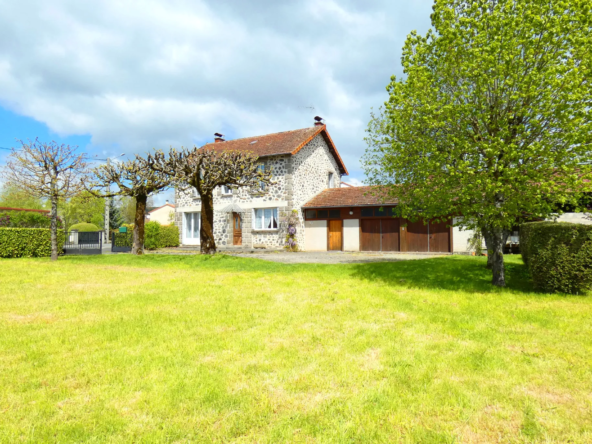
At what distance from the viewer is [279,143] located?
22375 millimetres

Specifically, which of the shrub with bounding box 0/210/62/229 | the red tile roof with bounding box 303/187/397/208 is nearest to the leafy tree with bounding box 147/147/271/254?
the red tile roof with bounding box 303/187/397/208

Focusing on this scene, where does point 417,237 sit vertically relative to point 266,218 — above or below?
below

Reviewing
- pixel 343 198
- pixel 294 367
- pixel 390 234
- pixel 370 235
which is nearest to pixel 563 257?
pixel 294 367

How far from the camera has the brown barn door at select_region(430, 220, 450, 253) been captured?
18891 millimetres

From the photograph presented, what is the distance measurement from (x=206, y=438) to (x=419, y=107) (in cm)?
773

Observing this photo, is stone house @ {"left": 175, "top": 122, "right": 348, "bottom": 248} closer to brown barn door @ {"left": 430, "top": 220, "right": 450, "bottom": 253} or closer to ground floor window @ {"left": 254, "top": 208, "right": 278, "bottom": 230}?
ground floor window @ {"left": 254, "top": 208, "right": 278, "bottom": 230}

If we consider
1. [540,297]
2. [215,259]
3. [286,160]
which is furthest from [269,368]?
[286,160]

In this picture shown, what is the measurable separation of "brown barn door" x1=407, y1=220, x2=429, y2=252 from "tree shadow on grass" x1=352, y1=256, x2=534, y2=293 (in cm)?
732

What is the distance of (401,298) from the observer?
7133 mm

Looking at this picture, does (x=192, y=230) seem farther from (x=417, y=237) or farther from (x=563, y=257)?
(x=563, y=257)

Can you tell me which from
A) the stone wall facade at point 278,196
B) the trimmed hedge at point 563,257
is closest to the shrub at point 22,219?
the stone wall facade at point 278,196

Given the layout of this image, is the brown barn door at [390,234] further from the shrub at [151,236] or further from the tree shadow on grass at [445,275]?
the shrub at [151,236]

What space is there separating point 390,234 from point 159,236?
14.6 m

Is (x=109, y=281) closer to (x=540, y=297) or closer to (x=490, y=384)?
(x=490, y=384)
